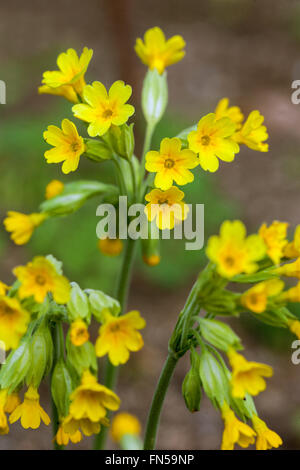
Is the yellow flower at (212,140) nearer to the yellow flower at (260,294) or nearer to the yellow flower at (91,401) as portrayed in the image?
the yellow flower at (260,294)

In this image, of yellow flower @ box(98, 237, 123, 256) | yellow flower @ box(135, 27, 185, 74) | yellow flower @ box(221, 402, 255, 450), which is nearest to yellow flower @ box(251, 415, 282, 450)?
yellow flower @ box(221, 402, 255, 450)

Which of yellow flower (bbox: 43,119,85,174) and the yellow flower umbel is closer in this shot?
yellow flower (bbox: 43,119,85,174)

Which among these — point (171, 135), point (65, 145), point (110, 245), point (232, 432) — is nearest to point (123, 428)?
point (110, 245)

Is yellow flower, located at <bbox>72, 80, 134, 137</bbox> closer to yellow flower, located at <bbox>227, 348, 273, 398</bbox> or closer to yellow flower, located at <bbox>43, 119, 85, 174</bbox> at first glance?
yellow flower, located at <bbox>43, 119, 85, 174</bbox>

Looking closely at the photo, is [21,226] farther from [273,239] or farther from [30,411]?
[273,239]

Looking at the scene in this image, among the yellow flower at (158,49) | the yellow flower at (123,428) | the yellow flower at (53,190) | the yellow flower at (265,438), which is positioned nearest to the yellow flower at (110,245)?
the yellow flower at (53,190)

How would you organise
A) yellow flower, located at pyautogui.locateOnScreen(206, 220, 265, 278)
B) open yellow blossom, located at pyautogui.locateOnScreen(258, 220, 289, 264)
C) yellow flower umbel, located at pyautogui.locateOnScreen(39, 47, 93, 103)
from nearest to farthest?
yellow flower, located at pyautogui.locateOnScreen(206, 220, 265, 278) < open yellow blossom, located at pyautogui.locateOnScreen(258, 220, 289, 264) < yellow flower umbel, located at pyautogui.locateOnScreen(39, 47, 93, 103)
